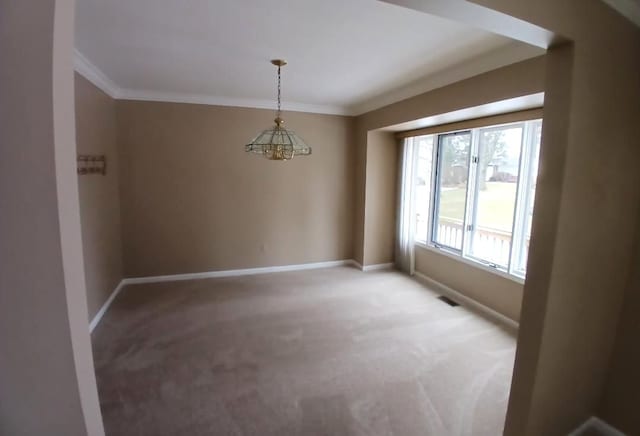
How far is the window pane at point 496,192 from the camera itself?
329 cm

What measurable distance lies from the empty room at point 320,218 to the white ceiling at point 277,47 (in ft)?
0.09

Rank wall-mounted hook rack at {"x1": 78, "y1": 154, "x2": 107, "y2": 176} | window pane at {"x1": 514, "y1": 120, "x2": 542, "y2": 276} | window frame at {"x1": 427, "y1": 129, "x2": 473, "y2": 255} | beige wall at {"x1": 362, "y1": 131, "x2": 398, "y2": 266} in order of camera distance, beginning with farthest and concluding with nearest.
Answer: beige wall at {"x1": 362, "y1": 131, "x2": 398, "y2": 266} → window frame at {"x1": 427, "y1": 129, "x2": 473, "y2": 255} → window pane at {"x1": 514, "y1": 120, "x2": 542, "y2": 276} → wall-mounted hook rack at {"x1": 78, "y1": 154, "x2": 107, "y2": 176}

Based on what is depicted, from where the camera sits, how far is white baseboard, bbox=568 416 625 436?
1.84 m

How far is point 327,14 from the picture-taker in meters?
1.99

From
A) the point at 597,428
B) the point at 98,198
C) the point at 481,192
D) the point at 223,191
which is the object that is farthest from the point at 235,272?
the point at 597,428

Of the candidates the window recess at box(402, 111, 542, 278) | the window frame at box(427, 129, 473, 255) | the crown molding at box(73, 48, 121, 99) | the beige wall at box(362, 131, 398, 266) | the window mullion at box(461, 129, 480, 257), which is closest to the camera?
the crown molding at box(73, 48, 121, 99)

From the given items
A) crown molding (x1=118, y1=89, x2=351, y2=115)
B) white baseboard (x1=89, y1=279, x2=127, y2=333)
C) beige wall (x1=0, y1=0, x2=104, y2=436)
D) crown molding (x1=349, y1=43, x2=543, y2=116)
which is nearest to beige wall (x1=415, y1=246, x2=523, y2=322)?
crown molding (x1=349, y1=43, x2=543, y2=116)

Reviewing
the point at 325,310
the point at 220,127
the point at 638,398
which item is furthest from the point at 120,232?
the point at 638,398

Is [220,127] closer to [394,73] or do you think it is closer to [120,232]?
[120,232]

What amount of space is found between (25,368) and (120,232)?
4.05 m

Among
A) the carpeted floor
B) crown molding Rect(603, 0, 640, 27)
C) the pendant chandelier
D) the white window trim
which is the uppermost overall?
crown molding Rect(603, 0, 640, 27)

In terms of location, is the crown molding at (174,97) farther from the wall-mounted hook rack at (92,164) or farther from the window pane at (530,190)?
the window pane at (530,190)

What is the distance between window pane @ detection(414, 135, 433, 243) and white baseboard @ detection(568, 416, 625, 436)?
2.89 metres

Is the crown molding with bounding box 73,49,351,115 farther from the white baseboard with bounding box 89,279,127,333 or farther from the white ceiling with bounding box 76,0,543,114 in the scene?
the white baseboard with bounding box 89,279,127,333
